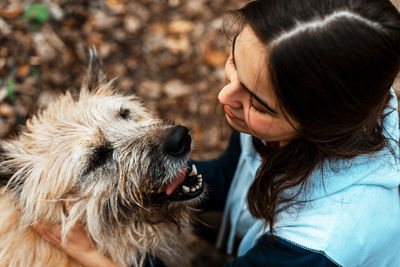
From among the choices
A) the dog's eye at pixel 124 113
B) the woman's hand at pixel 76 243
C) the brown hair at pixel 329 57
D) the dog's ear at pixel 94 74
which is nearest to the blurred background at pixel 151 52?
the dog's ear at pixel 94 74

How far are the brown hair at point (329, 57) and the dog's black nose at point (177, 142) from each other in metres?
0.71

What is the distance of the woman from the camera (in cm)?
110

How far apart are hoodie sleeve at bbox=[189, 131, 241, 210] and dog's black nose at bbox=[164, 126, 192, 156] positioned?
0.59m

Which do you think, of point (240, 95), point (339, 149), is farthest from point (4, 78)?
point (339, 149)

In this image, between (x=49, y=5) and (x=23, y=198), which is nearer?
(x=23, y=198)

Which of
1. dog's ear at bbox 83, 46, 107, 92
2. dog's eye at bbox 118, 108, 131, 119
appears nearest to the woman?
dog's eye at bbox 118, 108, 131, 119

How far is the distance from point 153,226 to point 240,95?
3.45 ft

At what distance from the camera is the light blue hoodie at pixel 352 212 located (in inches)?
54.6

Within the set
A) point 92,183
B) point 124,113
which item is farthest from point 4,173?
point 124,113

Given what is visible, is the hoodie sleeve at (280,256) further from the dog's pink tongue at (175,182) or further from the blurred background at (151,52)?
the blurred background at (151,52)

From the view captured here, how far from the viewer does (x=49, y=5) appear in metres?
3.08

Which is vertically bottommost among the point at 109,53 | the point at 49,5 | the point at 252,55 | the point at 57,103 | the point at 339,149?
the point at 339,149

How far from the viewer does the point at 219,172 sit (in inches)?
99.0

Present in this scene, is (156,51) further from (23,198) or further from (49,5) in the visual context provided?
(23,198)
